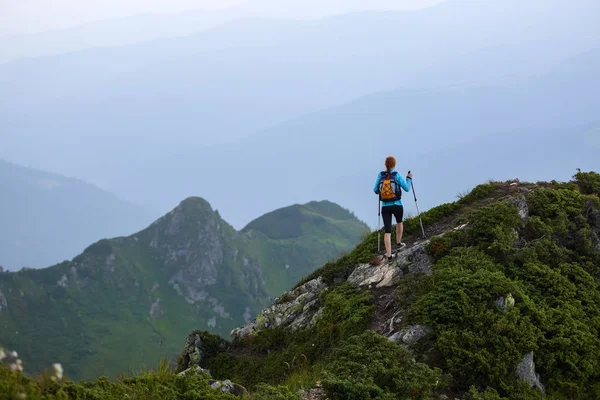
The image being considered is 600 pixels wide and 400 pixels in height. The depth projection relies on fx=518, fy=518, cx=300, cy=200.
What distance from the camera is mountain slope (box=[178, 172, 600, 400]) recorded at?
11070 millimetres

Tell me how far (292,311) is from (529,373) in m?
8.14

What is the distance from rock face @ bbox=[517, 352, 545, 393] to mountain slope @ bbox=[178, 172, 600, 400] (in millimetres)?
24

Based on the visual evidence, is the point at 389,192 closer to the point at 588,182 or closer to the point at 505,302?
the point at 505,302

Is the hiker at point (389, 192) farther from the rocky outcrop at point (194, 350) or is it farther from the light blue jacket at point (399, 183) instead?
the rocky outcrop at point (194, 350)

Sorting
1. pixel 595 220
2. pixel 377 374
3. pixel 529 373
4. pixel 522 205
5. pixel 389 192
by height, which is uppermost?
pixel 389 192

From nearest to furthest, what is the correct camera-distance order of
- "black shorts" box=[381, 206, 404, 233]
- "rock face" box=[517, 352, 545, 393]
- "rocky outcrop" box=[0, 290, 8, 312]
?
"rock face" box=[517, 352, 545, 393] → "black shorts" box=[381, 206, 404, 233] → "rocky outcrop" box=[0, 290, 8, 312]

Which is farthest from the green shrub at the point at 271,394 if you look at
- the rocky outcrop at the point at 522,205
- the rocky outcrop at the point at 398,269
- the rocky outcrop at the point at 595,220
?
the rocky outcrop at the point at 595,220

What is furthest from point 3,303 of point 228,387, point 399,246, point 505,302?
point 505,302

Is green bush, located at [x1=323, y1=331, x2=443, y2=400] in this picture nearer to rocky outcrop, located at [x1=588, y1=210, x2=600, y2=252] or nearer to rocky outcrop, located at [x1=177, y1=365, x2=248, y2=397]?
rocky outcrop, located at [x1=177, y1=365, x2=248, y2=397]

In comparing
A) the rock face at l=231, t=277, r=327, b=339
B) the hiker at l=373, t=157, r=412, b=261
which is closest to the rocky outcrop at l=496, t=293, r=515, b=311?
the hiker at l=373, t=157, r=412, b=261

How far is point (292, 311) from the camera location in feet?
57.9

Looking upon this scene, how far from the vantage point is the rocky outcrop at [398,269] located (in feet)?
50.9

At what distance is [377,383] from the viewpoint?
10.1 m

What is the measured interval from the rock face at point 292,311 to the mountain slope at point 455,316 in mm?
51
